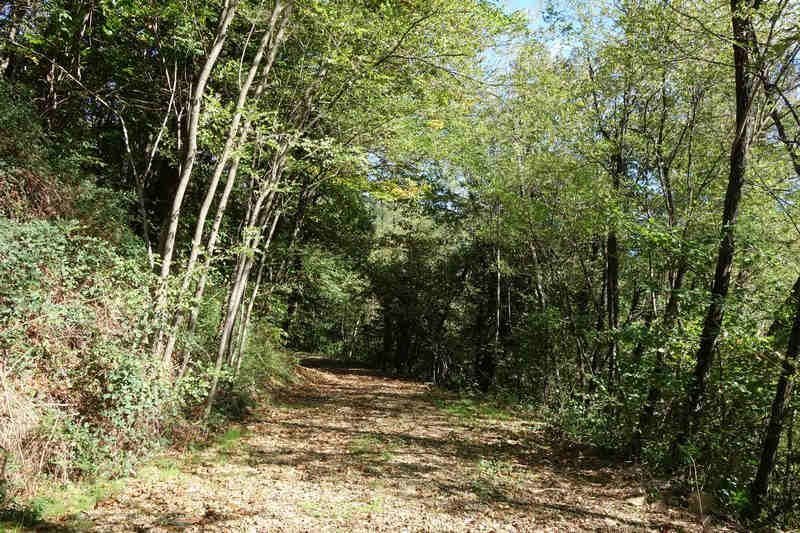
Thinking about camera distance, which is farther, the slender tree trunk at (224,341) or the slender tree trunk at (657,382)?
the slender tree trunk at (224,341)

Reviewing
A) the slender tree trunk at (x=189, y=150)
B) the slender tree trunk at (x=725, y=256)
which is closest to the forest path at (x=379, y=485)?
the slender tree trunk at (x=725, y=256)

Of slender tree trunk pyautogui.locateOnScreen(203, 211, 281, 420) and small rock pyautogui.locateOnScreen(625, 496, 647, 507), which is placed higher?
slender tree trunk pyautogui.locateOnScreen(203, 211, 281, 420)

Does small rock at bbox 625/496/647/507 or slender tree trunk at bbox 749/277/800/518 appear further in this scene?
small rock at bbox 625/496/647/507

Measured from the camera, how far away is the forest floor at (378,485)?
5.23m

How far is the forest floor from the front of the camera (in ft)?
17.2

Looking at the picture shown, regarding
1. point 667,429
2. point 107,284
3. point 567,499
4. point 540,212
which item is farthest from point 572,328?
point 107,284

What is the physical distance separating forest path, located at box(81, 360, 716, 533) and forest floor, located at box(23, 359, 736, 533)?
0.02m

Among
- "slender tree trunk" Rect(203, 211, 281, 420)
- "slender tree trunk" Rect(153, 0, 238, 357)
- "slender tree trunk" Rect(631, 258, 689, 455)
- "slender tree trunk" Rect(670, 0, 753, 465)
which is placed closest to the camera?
"slender tree trunk" Rect(153, 0, 238, 357)

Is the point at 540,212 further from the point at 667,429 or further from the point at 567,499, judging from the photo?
the point at 567,499

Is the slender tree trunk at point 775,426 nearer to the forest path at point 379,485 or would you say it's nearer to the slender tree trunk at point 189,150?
the forest path at point 379,485

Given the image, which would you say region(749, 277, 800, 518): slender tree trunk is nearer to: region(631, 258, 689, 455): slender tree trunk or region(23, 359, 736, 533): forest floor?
region(23, 359, 736, 533): forest floor

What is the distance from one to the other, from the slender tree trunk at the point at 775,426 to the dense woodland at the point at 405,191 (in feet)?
0.10

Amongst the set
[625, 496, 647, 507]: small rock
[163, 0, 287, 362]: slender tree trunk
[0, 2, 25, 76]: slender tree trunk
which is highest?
[0, 2, 25, 76]: slender tree trunk

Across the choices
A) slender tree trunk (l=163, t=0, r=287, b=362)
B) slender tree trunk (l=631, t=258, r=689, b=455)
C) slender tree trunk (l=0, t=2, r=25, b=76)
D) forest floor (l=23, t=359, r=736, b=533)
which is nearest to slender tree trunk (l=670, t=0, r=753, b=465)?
slender tree trunk (l=631, t=258, r=689, b=455)
